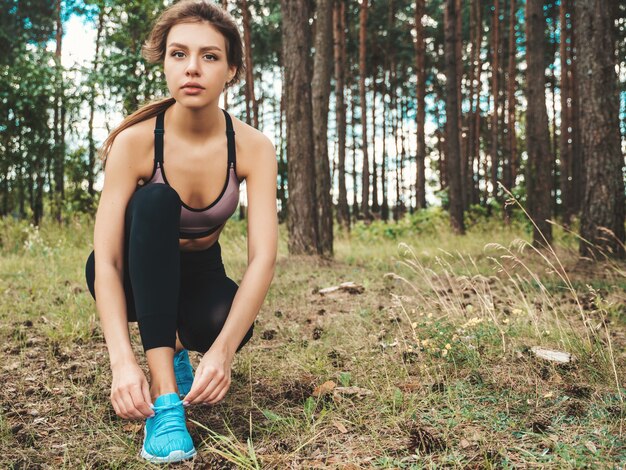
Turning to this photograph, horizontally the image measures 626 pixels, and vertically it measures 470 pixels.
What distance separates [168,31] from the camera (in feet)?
6.90

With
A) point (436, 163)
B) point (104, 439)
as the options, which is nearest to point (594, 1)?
point (104, 439)

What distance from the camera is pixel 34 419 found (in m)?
2.19

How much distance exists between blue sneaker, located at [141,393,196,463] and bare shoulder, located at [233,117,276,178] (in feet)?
3.08

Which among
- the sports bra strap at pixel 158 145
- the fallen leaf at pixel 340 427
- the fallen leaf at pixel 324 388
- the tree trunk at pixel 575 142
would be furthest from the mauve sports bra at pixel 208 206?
the tree trunk at pixel 575 142

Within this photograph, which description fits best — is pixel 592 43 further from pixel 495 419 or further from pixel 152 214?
pixel 152 214

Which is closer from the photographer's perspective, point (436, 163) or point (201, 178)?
point (201, 178)

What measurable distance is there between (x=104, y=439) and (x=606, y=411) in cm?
184

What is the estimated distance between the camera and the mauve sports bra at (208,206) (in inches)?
83.5

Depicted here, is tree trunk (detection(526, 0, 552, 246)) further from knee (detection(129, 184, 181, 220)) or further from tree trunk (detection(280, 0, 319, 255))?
knee (detection(129, 184, 181, 220))

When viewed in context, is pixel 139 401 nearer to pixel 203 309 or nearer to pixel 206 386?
pixel 206 386

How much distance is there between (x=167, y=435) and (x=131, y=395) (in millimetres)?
180

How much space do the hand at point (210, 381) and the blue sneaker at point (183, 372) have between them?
701 millimetres

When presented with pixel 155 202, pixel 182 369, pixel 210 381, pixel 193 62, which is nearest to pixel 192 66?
pixel 193 62

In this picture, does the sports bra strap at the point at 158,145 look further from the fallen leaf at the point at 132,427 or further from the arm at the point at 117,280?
the fallen leaf at the point at 132,427
